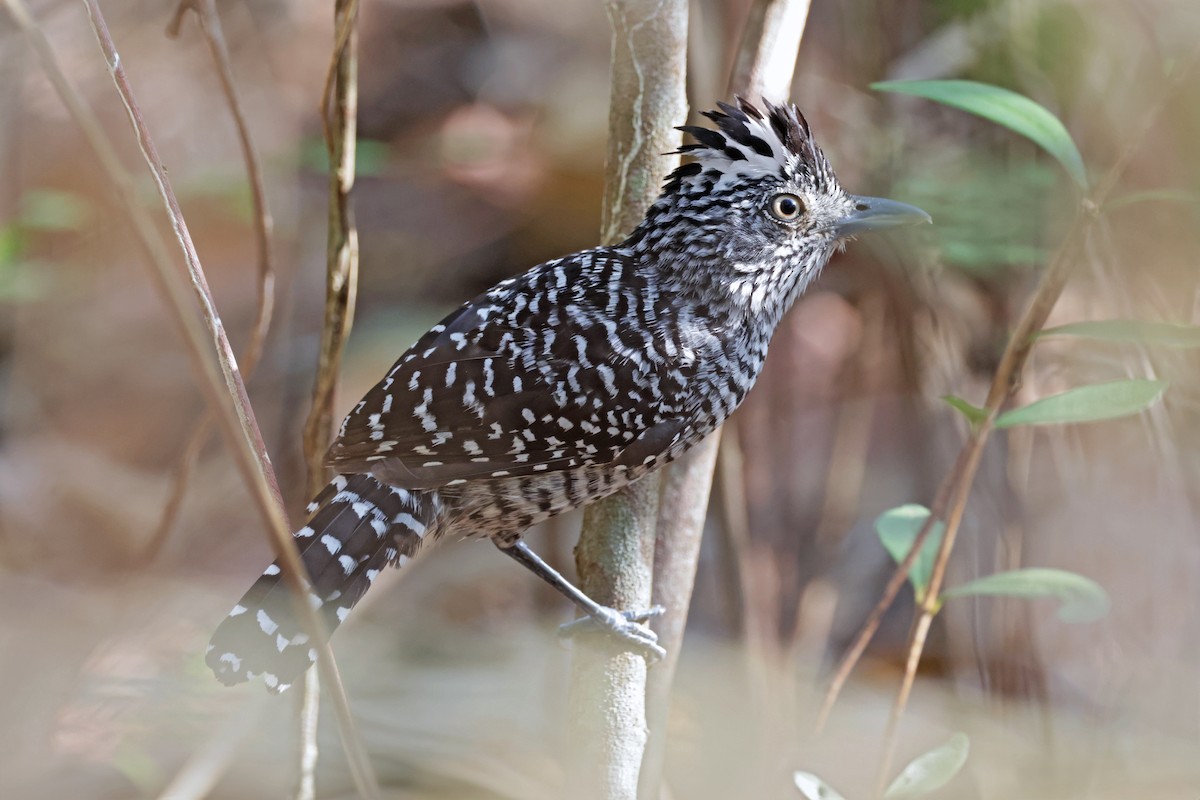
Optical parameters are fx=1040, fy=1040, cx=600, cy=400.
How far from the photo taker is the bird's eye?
7.45 ft

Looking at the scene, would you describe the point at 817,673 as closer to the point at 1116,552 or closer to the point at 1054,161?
the point at 1116,552

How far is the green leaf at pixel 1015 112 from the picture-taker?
188cm

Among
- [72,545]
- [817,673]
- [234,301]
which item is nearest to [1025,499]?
[817,673]

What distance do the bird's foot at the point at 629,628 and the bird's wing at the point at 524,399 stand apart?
364 millimetres

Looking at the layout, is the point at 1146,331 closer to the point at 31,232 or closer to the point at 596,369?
the point at 596,369

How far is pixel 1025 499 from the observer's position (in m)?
3.54

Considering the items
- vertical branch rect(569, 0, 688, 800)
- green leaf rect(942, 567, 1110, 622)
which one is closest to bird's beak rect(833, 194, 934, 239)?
vertical branch rect(569, 0, 688, 800)

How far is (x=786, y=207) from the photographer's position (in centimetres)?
228

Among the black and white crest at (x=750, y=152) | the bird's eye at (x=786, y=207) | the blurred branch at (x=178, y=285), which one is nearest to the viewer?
the blurred branch at (x=178, y=285)

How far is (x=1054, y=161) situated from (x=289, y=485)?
307 cm

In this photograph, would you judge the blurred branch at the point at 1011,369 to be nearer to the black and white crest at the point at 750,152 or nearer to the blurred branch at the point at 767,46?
the black and white crest at the point at 750,152

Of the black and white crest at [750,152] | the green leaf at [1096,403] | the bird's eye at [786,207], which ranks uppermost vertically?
the black and white crest at [750,152]

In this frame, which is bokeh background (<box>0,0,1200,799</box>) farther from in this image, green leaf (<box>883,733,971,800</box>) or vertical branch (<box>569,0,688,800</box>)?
green leaf (<box>883,733,971,800</box>)

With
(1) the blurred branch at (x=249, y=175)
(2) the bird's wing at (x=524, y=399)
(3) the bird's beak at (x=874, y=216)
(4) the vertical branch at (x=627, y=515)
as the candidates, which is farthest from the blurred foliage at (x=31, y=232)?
(3) the bird's beak at (x=874, y=216)
